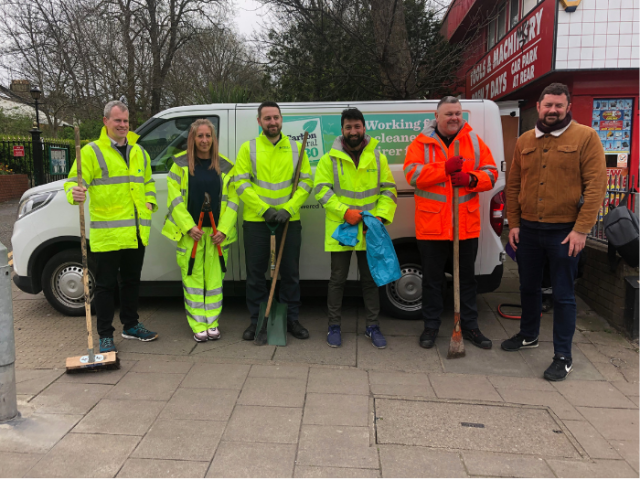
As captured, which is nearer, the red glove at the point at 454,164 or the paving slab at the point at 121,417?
the paving slab at the point at 121,417

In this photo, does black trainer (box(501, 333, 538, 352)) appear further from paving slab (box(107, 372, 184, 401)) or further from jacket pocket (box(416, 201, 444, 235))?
paving slab (box(107, 372, 184, 401))

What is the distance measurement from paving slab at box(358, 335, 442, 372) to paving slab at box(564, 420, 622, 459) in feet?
3.56

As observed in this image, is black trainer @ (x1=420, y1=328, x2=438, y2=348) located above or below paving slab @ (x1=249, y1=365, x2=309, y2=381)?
above

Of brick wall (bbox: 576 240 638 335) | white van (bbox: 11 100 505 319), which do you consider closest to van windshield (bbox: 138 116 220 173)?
white van (bbox: 11 100 505 319)

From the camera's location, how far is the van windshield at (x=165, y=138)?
4.82 meters

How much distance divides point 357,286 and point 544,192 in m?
2.00

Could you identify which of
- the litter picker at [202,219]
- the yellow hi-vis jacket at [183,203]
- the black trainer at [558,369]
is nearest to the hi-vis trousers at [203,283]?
the litter picker at [202,219]

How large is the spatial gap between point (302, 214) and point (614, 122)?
661 cm

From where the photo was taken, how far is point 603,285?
507 cm

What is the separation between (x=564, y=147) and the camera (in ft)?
12.4

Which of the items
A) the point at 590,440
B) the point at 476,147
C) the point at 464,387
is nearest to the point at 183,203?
the point at 476,147

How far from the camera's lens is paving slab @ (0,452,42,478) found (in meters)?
2.60

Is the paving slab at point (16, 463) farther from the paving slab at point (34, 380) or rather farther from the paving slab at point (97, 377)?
the paving slab at point (97, 377)

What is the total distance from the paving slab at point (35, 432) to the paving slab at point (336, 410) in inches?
58.4
